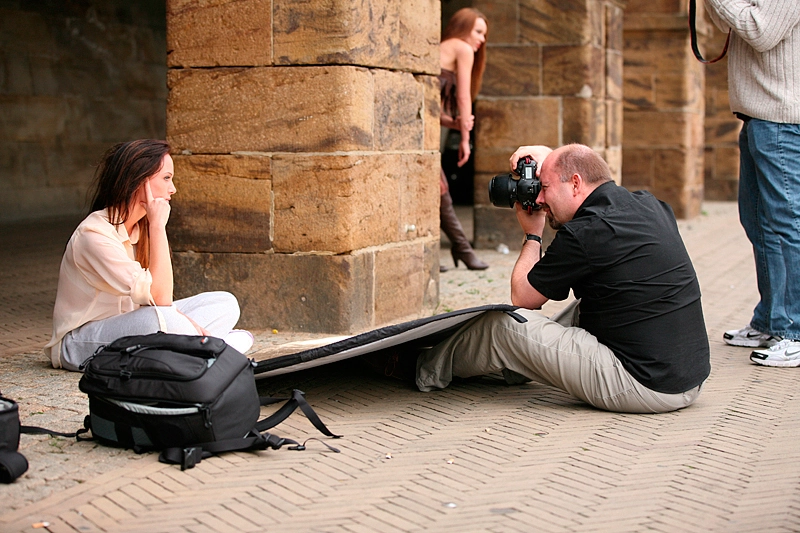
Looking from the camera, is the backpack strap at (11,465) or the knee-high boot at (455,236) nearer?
the backpack strap at (11,465)

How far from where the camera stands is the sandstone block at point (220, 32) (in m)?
5.63

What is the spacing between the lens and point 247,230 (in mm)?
5754

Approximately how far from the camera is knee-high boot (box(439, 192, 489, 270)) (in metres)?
8.43

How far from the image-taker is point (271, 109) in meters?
5.66

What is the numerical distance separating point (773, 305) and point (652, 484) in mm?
2287

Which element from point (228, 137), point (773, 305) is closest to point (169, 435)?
point (228, 137)

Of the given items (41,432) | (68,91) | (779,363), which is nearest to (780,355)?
(779,363)

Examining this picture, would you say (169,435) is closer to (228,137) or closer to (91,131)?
(228,137)

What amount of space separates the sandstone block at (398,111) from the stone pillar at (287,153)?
0.01 meters

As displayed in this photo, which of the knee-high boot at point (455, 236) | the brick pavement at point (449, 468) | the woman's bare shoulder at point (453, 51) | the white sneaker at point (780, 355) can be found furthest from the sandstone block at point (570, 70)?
the brick pavement at point (449, 468)

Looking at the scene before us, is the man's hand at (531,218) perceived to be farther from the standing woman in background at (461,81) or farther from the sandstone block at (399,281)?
the standing woman in background at (461,81)

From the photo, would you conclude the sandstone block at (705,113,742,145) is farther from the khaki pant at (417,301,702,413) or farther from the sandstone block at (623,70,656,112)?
the khaki pant at (417,301,702,413)

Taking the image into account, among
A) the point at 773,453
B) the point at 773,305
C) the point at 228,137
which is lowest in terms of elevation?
the point at 773,453

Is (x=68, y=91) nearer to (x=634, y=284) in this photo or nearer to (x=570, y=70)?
(x=570, y=70)
